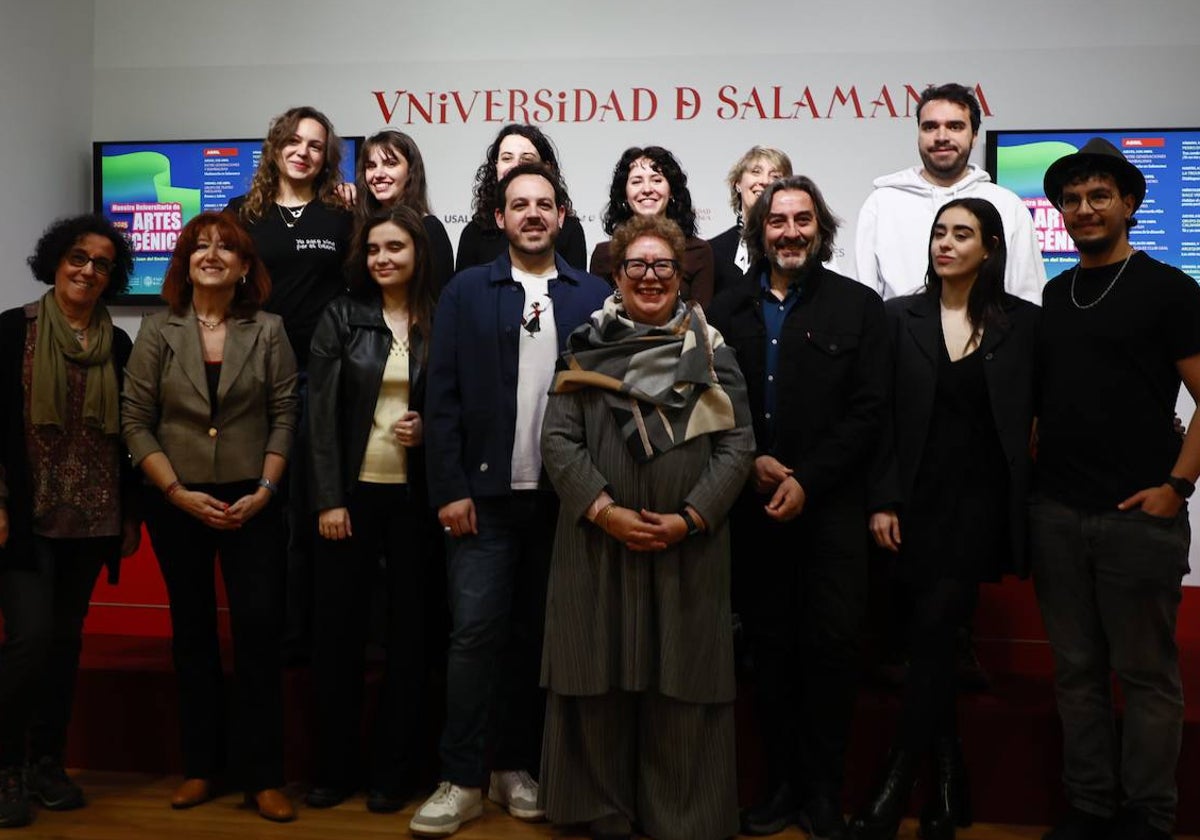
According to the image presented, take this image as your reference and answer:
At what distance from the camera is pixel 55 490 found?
3.08m

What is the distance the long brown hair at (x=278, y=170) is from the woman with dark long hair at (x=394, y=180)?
0.09 meters

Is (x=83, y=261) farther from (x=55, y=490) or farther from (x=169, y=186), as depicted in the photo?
(x=169, y=186)

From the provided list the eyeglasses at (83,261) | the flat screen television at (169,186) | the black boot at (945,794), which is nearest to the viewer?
the black boot at (945,794)

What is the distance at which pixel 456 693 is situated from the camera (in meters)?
3.06

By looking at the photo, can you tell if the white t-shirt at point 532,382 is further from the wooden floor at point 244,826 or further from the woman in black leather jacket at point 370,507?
the wooden floor at point 244,826

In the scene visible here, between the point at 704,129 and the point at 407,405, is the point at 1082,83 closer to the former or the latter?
the point at 704,129

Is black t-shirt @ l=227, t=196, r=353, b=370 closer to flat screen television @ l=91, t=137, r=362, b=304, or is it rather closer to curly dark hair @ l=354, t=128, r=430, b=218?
curly dark hair @ l=354, t=128, r=430, b=218

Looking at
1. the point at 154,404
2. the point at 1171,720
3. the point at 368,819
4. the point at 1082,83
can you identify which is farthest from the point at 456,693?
the point at 1082,83

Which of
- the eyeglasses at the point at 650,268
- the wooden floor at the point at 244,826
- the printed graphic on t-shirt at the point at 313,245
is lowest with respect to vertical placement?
the wooden floor at the point at 244,826

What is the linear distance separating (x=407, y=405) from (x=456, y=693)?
0.79 metres

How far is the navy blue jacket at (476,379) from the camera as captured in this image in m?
3.00

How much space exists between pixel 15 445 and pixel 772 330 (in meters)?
2.04

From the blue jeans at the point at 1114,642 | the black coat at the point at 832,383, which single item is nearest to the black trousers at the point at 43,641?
the black coat at the point at 832,383

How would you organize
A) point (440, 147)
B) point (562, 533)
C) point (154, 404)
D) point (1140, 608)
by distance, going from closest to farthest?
point (1140, 608)
point (562, 533)
point (154, 404)
point (440, 147)
